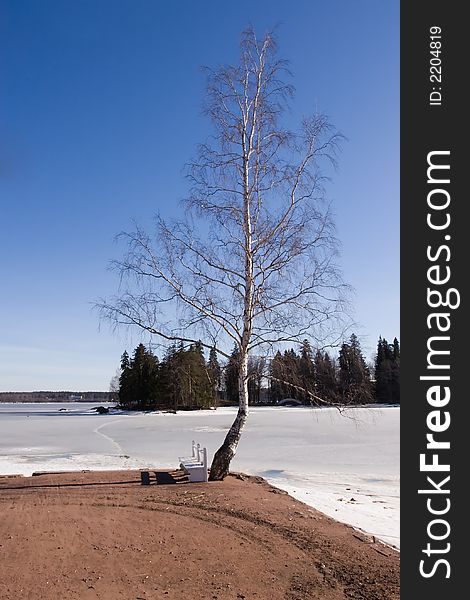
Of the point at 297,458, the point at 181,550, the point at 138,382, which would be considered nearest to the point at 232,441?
the point at 181,550

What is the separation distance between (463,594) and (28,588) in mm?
3089

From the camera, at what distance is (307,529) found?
246 inches

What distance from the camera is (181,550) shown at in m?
5.27

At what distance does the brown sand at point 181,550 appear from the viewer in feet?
14.0

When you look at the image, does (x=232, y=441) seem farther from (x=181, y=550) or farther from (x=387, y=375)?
(x=387, y=375)

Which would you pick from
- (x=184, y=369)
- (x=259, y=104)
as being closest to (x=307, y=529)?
(x=184, y=369)

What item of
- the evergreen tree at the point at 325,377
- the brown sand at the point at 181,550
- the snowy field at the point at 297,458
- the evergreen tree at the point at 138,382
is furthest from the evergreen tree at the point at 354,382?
the evergreen tree at the point at 138,382

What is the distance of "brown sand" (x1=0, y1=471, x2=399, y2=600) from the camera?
168 inches

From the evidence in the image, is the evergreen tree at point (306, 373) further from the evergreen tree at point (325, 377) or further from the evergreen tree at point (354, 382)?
the evergreen tree at point (354, 382)

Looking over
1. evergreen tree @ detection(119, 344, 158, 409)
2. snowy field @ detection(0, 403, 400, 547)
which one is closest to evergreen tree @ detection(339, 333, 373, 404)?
snowy field @ detection(0, 403, 400, 547)

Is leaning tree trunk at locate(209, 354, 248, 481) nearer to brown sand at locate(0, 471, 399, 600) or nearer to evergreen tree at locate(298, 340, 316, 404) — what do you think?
evergreen tree at locate(298, 340, 316, 404)

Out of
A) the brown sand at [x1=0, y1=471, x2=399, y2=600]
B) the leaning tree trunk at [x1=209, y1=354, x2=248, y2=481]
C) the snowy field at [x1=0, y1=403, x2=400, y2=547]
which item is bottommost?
the snowy field at [x1=0, y1=403, x2=400, y2=547]

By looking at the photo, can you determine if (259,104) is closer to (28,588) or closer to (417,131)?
(417,131)

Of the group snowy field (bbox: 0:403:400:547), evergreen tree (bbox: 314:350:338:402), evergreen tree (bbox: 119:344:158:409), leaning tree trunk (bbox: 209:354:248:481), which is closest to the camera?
snowy field (bbox: 0:403:400:547)
